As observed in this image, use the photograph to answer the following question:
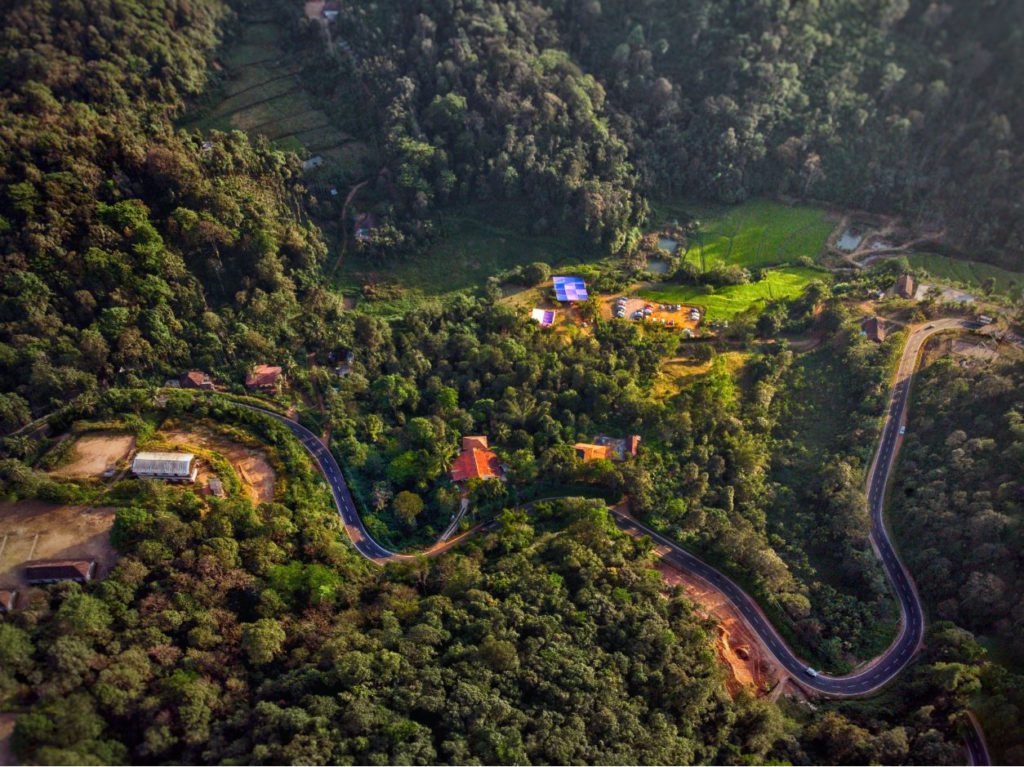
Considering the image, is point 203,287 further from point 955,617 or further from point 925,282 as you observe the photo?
point 925,282

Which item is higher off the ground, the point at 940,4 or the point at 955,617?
the point at 940,4

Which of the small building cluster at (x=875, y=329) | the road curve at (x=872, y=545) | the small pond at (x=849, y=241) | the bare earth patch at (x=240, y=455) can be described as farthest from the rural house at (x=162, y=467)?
the small pond at (x=849, y=241)

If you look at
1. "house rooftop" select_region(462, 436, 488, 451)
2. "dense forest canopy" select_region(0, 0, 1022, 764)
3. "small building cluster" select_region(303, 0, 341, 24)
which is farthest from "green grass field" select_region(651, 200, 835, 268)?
"small building cluster" select_region(303, 0, 341, 24)

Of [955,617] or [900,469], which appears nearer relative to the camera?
[955,617]

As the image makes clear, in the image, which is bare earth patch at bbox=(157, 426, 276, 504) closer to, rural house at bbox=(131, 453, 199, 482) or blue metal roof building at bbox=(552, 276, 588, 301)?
rural house at bbox=(131, 453, 199, 482)

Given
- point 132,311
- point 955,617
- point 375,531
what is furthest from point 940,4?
point 132,311

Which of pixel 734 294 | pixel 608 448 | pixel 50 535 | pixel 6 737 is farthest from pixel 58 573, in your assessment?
pixel 734 294
